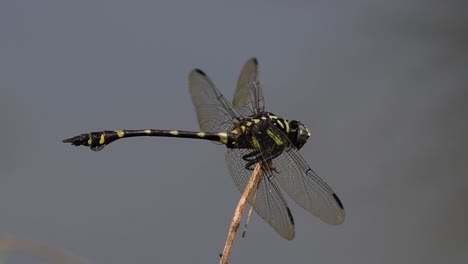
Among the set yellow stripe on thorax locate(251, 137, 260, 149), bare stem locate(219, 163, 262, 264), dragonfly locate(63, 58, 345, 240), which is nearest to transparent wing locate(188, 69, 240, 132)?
dragonfly locate(63, 58, 345, 240)

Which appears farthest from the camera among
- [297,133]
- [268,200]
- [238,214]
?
[297,133]

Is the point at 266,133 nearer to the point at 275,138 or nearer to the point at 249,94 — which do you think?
the point at 275,138

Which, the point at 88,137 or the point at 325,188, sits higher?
the point at 88,137

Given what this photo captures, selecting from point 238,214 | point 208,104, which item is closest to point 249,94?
point 208,104

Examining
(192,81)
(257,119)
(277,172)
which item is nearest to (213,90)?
(192,81)

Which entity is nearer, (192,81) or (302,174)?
(302,174)

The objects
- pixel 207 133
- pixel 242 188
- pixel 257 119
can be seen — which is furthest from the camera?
pixel 207 133

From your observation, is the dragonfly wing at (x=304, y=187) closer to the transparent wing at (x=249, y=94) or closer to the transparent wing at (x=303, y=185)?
the transparent wing at (x=303, y=185)

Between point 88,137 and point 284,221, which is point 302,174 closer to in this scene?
point 284,221
